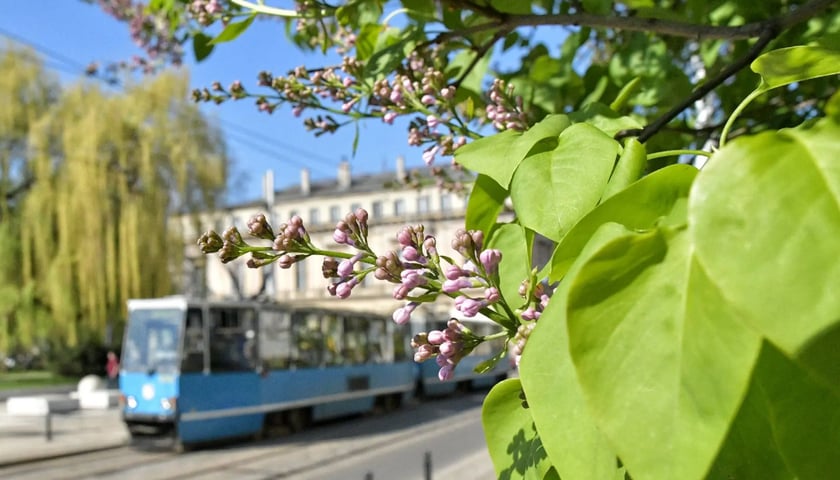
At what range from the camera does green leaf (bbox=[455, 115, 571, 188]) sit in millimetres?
734

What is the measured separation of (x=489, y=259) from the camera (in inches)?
32.6

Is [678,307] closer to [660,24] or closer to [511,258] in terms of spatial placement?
[511,258]

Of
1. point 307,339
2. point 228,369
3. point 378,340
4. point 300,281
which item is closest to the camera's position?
point 228,369

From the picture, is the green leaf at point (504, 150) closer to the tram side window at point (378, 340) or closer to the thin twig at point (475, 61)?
the thin twig at point (475, 61)

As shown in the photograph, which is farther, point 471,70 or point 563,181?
point 471,70

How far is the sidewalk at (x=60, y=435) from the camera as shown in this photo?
42.5 ft

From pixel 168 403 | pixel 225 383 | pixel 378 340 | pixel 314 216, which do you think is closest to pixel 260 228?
pixel 168 403

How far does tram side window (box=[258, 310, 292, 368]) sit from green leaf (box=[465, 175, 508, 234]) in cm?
1386

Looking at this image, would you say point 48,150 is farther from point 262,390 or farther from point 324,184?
point 324,184

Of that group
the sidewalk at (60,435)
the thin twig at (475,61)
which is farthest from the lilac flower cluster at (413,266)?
the sidewalk at (60,435)

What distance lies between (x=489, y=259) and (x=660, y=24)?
1.07 metres

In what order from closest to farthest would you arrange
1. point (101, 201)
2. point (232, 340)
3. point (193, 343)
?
point (193, 343) → point (232, 340) → point (101, 201)

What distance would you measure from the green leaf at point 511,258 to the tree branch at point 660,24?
2.70 ft

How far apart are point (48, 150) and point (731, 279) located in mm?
22482
